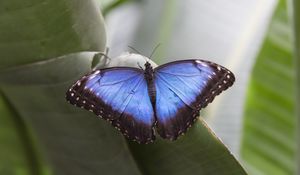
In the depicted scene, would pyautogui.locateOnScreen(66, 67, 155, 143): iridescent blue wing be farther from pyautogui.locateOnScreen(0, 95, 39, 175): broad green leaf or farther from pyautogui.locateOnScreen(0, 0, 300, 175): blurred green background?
pyautogui.locateOnScreen(0, 95, 39, 175): broad green leaf

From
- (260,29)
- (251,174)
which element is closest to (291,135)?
(251,174)

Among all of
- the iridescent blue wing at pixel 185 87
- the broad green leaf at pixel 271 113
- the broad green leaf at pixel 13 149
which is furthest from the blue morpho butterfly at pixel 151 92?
the broad green leaf at pixel 271 113

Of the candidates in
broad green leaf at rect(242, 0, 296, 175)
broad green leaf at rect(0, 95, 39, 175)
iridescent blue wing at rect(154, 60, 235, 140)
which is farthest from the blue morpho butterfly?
broad green leaf at rect(242, 0, 296, 175)

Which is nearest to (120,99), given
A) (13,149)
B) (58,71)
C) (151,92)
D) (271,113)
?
(151,92)

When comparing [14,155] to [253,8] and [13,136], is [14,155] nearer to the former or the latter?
[13,136]

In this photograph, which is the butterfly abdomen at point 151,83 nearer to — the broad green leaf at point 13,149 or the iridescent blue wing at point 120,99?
the iridescent blue wing at point 120,99

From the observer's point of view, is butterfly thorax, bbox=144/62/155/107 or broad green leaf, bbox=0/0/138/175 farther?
butterfly thorax, bbox=144/62/155/107
